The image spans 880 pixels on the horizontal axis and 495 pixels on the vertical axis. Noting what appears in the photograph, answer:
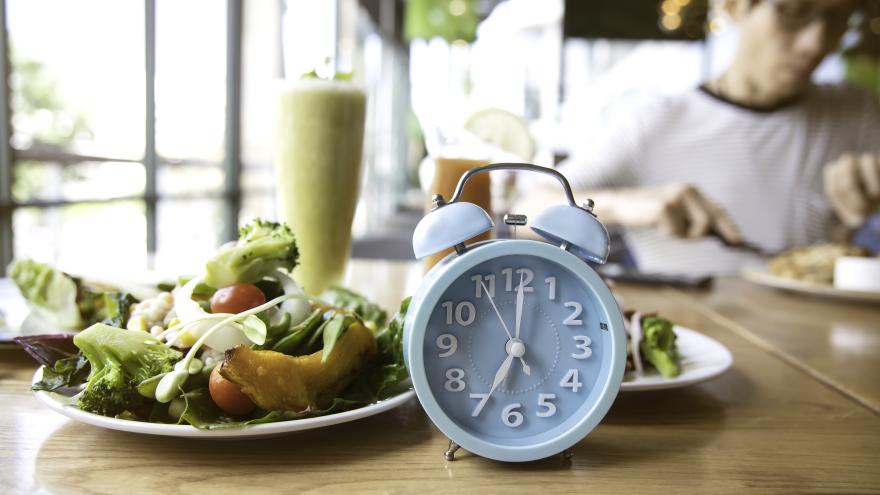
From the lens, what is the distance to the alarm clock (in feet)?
1.95

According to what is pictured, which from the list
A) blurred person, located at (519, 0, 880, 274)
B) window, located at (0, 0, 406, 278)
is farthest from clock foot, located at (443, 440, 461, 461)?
blurred person, located at (519, 0, 880, 274)

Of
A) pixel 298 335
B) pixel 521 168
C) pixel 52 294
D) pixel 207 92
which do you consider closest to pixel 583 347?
pixel 521 168

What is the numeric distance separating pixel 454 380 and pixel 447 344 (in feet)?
0.11

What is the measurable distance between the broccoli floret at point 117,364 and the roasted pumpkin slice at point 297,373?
0.09m

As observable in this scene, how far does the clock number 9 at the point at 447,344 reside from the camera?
2.02 ft

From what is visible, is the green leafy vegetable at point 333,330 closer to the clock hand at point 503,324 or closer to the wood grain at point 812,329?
the clock hand at point 503,324

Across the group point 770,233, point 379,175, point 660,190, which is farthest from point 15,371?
point 379,175

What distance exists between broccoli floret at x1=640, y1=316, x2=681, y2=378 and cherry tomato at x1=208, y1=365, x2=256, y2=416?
0.49 metres

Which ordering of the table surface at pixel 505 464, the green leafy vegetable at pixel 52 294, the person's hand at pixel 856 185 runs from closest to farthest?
the table surface at pixel 505 464 → the green leafy vegetable at pixel 52 294 → the person's hand at pixel 856 185

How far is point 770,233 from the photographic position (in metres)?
2.89

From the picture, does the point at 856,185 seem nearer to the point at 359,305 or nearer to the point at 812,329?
the point at 812,329

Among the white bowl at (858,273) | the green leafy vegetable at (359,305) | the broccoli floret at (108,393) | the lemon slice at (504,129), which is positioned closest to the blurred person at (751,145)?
the white bowl at (858,273)

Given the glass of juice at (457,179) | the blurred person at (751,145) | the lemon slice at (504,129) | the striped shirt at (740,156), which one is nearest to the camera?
the glass of juice at (457,179)

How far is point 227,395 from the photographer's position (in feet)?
1.98
